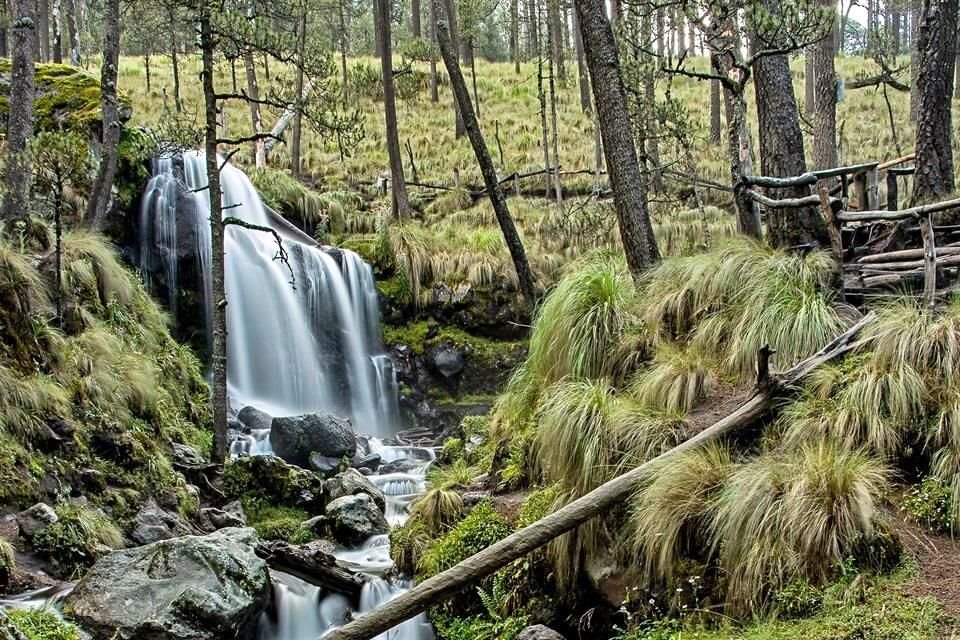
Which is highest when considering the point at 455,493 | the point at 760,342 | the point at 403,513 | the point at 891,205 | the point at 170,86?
the point at 170,86

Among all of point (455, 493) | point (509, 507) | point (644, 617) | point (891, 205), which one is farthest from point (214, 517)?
point (891, 205)

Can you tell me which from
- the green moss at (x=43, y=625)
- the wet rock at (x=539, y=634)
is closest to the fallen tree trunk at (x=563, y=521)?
the wet rock at (x=539, y=634)

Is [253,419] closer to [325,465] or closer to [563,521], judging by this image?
[325,465]

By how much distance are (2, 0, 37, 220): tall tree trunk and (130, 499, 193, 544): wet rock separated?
465 cm

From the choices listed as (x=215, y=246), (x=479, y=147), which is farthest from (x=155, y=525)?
Result: (x=479, y=147)

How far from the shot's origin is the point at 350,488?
9.64 meters

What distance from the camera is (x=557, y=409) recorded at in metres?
6.17

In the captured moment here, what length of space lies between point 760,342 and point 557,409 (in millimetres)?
1848

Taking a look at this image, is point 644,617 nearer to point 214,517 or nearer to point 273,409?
point 214,517

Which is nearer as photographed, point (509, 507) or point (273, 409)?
point (509, 507)

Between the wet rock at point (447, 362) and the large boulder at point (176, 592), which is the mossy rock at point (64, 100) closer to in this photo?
the wet rock at point (447, 362)

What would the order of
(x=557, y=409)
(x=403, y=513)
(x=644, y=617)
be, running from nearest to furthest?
1. (x=644, y=617)
2. (x=557, y=409)
3. (x=403, y=513)

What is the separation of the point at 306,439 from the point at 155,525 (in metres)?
3.31

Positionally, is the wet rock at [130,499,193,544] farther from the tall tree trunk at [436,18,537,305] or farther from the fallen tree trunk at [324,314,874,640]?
the tall tree trunk at [436,18,537,305]
